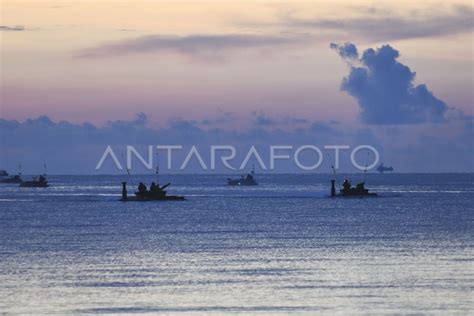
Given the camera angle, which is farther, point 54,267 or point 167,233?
point 167,233

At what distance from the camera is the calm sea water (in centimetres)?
5075

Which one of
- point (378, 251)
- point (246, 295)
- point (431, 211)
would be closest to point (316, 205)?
point (431, 211)

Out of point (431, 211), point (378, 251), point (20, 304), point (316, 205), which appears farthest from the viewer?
point (316, 205)

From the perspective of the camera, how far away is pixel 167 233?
98312mm

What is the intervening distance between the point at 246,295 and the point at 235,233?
4354 centimetres

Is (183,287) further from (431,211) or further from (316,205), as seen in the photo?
(316,205)

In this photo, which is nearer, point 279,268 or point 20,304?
point 20,304

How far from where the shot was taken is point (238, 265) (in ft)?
219

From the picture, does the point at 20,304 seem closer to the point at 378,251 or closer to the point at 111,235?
the point at 378,251

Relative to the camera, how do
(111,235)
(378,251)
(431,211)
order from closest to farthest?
1. (378,251)
2. (111,235)
3. (431,211)

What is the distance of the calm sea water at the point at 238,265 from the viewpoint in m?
50.8

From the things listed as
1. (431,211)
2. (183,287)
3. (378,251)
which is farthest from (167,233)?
(431,211)

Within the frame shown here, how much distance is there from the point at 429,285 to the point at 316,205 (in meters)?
103

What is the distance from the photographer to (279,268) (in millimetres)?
65000
